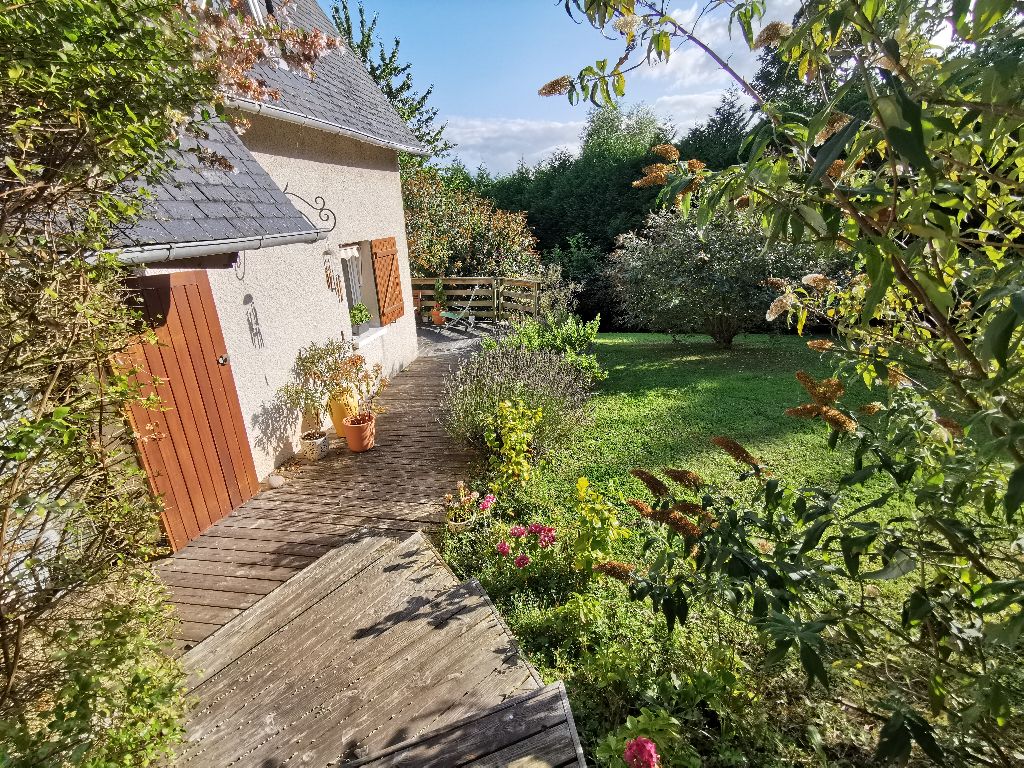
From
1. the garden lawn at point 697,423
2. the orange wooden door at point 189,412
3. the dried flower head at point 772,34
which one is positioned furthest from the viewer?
the garden lawn at point 697,423

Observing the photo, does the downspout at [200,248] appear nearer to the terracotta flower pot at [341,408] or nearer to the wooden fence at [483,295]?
the terracotta flower pot at [341,408]

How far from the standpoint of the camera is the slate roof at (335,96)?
20.5ft

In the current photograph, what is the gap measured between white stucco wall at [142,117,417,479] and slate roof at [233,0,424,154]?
0.30 metres

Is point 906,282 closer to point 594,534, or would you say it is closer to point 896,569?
point 896,569

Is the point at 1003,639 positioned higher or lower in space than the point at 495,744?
higher

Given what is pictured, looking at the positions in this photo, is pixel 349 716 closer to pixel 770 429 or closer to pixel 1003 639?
pixel 1003 639

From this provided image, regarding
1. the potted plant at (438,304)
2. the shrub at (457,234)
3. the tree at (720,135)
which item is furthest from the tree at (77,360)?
the tree at (720,135)

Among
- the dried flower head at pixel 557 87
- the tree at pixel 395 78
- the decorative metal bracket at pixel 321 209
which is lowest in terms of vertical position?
the decorative metal bracket at pixel 321 209

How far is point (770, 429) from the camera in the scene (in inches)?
235

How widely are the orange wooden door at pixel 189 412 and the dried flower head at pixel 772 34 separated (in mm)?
3950

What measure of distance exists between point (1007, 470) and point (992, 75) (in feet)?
3.95

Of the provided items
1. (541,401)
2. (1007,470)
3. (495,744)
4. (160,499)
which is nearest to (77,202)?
(160,499)

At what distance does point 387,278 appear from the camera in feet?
28.0

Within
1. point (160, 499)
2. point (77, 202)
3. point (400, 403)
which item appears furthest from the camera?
point (400, 403)
